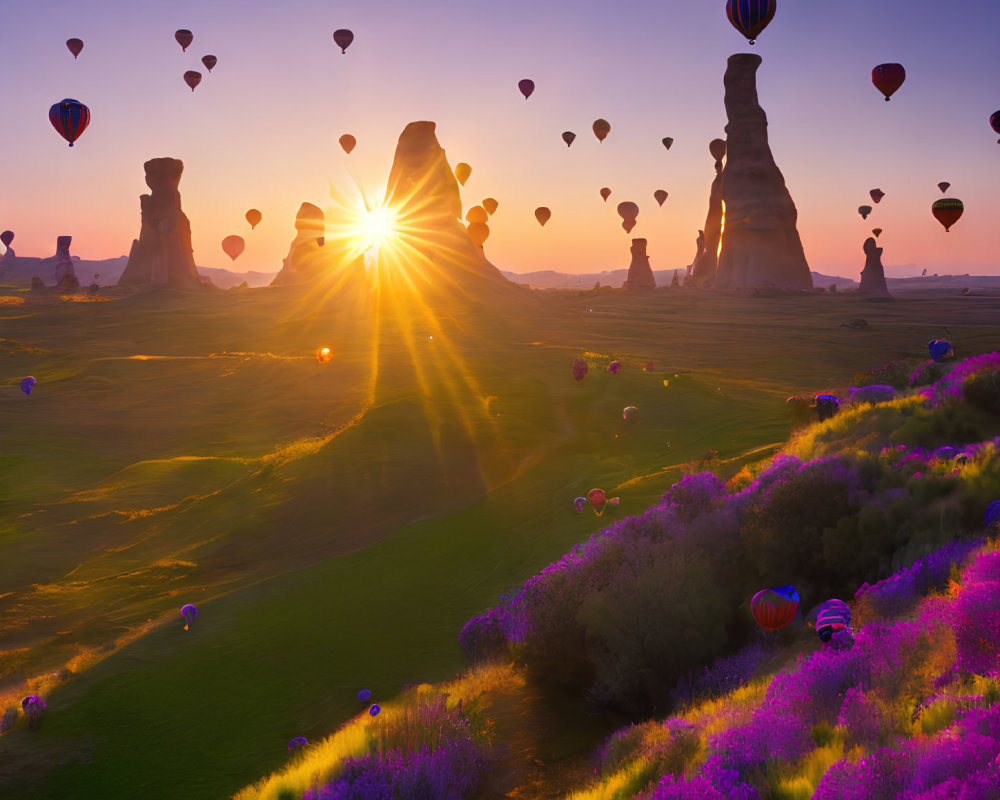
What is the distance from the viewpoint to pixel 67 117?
1772 inches

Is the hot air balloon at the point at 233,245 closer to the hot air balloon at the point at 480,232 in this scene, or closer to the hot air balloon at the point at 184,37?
the hot air balloon at the point at 480,232

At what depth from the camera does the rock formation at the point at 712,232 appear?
343ft

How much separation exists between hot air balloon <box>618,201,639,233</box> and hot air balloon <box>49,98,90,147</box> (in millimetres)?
97466

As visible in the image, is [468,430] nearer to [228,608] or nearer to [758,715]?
[228,608]

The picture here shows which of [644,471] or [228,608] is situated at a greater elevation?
[644,471]

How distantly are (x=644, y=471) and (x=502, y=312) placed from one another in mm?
48741

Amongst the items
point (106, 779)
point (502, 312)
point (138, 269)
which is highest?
point (138, 269)

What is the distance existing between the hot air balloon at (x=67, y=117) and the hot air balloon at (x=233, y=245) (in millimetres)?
75235

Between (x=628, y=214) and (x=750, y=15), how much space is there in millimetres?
97222

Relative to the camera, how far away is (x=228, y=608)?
14789mm

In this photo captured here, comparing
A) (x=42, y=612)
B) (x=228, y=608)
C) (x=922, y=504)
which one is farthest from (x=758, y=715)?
(x=42, y=612)

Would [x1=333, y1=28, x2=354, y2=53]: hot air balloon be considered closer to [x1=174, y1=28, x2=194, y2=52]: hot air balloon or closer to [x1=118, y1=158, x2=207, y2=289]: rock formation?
[x1=174, y1=28, x2=194, y2=52]: hot air balloon

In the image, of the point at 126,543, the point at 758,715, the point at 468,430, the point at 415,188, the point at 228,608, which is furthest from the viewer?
the point at 415,188

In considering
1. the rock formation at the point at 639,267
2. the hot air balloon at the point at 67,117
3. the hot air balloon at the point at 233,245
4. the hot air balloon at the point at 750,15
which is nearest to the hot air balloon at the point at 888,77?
the hot air balloon at the point at 750,15
